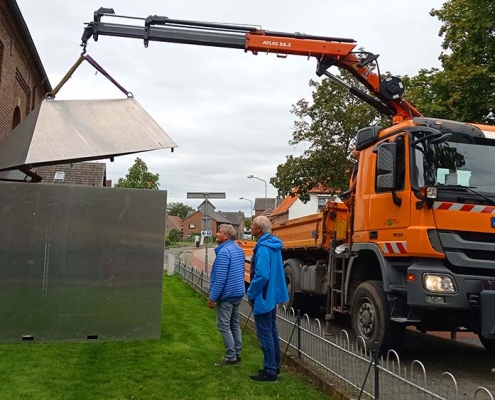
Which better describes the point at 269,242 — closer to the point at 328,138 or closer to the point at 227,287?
the point at 227,287

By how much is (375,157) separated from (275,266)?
2560 millimetres

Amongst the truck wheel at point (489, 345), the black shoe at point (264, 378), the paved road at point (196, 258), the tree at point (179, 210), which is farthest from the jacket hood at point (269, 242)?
the tree at point (179, 210)

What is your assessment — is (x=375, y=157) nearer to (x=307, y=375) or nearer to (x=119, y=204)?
(x=307, y=375)

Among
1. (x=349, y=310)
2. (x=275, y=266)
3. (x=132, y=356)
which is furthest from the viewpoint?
(x=349, y=310)

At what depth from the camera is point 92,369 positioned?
19.7 feet

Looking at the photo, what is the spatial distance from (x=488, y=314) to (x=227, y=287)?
2.96 meters

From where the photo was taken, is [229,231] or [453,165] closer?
[453,165]

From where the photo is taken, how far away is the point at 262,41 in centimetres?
1011

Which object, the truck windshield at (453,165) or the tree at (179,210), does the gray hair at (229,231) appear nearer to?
Answer: the truck windshield at (453,165)

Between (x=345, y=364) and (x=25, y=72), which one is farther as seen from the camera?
(x=25, y=72)

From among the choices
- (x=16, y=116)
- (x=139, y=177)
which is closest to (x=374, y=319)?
(x=16, y=116)

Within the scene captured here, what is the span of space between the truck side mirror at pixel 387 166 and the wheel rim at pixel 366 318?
1.59 meters

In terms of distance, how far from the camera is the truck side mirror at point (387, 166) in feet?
21.9

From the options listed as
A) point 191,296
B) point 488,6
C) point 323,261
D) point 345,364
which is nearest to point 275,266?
point 345,364
